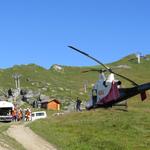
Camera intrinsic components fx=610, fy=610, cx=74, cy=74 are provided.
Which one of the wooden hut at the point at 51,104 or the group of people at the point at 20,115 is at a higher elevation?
the wooden hut at the point at 51,104

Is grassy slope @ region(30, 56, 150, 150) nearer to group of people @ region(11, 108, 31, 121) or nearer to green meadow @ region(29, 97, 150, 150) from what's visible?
green meadow @ region(29, 97, 150, 150)

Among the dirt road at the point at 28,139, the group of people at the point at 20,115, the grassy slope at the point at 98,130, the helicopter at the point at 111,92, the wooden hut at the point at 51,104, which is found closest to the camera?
the dirt road at the point at 28,139

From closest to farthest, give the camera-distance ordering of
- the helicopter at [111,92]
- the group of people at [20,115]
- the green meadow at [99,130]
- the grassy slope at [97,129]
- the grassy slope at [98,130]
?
the green meadow at [99,130] < the grassy slope at [98,130] < the grassy slope at [97,129] < the helicopter at [111,92] < the group of people at [20,115]

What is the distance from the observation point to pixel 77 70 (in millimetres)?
187375

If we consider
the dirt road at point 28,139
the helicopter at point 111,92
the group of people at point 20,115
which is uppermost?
the helicopter at point 111,92

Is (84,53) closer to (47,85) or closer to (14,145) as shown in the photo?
(14,145)

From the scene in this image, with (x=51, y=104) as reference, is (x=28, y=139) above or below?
below

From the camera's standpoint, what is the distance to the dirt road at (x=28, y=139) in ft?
127

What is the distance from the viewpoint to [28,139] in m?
43.0

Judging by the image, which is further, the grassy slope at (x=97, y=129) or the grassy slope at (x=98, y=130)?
the grassy slope at (x=97, y=129)

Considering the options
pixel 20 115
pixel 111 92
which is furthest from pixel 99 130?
pixel 20 115

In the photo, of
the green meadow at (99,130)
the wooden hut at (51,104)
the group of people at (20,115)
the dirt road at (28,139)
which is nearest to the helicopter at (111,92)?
the green meadow at (99,130)

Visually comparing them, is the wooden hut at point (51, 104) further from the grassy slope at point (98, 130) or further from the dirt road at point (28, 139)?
the dirt road at point (28, 139)

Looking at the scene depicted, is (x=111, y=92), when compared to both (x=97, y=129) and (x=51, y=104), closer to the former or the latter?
(x=97, y=129)
